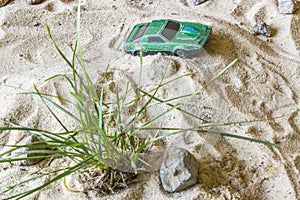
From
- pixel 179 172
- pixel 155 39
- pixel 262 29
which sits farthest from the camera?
pixel 262 29

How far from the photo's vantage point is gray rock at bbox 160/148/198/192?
141cm

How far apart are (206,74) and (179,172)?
21.8 inches

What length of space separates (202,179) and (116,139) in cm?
30

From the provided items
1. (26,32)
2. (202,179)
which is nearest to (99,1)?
(26,32)

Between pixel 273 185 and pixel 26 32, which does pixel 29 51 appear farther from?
pixel 273 185

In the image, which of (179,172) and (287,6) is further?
(287,6)

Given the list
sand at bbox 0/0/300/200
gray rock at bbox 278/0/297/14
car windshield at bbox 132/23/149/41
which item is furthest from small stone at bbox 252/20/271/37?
car windshield at bbox 132/23/149/41

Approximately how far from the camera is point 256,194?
57.6 inches

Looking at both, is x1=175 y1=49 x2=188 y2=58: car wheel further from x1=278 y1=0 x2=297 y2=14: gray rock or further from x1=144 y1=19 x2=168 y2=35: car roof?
x1=278 y1=0 x2=297 y2=14: gray rock

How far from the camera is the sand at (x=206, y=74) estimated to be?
4.87 ft

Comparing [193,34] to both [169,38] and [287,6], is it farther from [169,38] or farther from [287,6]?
[287,6]

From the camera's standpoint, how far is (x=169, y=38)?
6.35 ft

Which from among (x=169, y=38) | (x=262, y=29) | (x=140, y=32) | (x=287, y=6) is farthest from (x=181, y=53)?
(x=287, y=6)

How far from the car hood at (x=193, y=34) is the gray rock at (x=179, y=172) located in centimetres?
61
